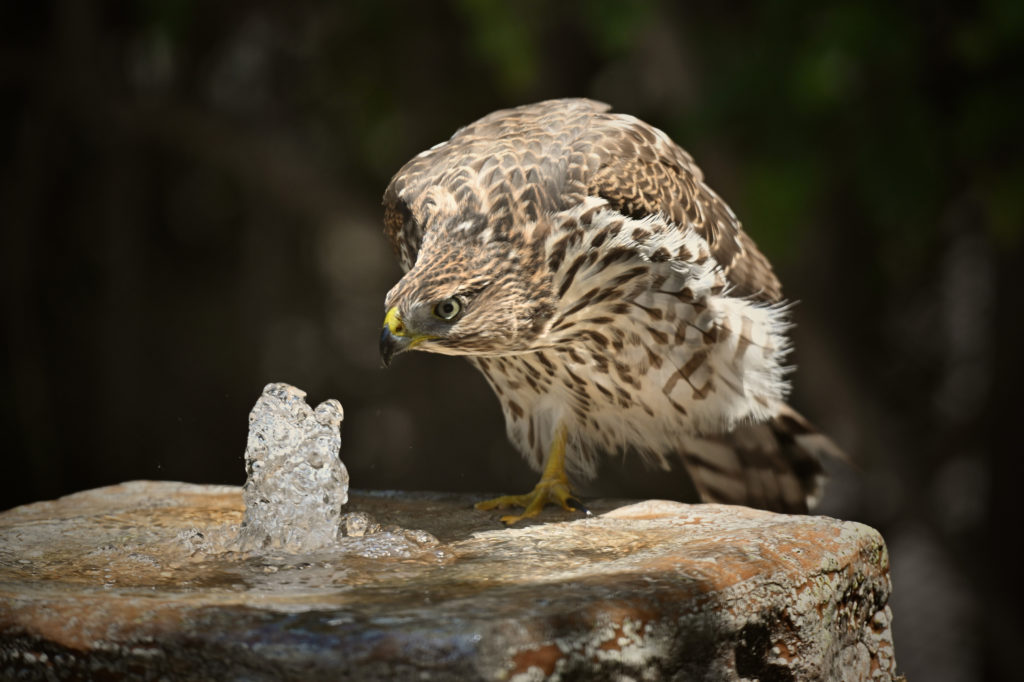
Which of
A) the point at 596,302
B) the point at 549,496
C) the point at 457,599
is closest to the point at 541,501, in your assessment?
the point at 549,496

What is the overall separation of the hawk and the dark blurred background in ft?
4.23

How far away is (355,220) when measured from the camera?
6.64 m

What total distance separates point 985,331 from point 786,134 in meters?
2.03

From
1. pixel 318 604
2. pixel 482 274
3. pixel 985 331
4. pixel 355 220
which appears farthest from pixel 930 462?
pixel 318 604

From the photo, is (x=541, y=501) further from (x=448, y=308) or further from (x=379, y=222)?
(x=379, y=222)

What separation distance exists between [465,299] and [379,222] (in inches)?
143

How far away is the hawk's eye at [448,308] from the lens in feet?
9.94

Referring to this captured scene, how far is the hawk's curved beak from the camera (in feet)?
9.72

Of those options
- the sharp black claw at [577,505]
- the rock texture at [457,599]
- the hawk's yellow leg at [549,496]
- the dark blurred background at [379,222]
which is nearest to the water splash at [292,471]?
the rock texture at [457,599]

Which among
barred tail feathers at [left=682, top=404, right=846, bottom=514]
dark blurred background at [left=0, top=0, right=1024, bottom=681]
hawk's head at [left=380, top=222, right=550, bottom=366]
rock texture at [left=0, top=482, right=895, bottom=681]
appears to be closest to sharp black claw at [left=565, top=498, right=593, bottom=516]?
rock texture at [left=0, top=482, right=895, bottom=681]

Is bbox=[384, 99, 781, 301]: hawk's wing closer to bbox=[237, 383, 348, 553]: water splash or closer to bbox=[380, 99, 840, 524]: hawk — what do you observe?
bbox=[380, 99, 840, 524]: hawk

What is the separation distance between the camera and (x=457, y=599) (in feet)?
7.03

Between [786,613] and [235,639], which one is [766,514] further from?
[235,639]

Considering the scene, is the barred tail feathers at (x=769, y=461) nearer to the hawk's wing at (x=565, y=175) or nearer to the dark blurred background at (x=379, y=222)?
the hawk's wing at (x=565, y=175)
